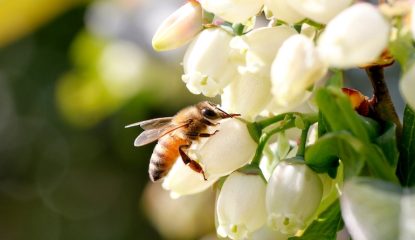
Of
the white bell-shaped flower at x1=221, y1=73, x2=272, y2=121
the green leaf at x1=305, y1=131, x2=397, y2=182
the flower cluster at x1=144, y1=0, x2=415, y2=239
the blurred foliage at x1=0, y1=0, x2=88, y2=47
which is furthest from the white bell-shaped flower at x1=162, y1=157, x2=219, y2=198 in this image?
the blurred foliage at x1=0, y1=0, x2=88, y2=47

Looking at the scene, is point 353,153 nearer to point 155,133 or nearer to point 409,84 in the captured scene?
point 409,84

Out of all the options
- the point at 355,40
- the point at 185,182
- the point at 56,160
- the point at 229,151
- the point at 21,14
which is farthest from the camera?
the point at 56,160

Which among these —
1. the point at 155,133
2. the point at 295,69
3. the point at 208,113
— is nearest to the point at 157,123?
the point at 155,133

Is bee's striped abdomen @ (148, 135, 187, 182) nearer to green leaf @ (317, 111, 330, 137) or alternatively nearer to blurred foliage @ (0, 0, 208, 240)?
green leaf @ (317, 111, 330, 137)

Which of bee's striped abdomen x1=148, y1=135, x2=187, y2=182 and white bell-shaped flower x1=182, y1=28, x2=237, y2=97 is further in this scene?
bee's striped abdomen x1=148, y1=135, x2=187, y2=182

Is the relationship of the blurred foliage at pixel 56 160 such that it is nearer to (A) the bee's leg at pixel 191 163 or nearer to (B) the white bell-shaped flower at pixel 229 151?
(A) the bee's leg at pixel 191 163

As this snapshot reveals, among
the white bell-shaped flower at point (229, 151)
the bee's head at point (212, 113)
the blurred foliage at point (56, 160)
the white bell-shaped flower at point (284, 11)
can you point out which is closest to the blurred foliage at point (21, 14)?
the blurred foliage at point (56, 160)
